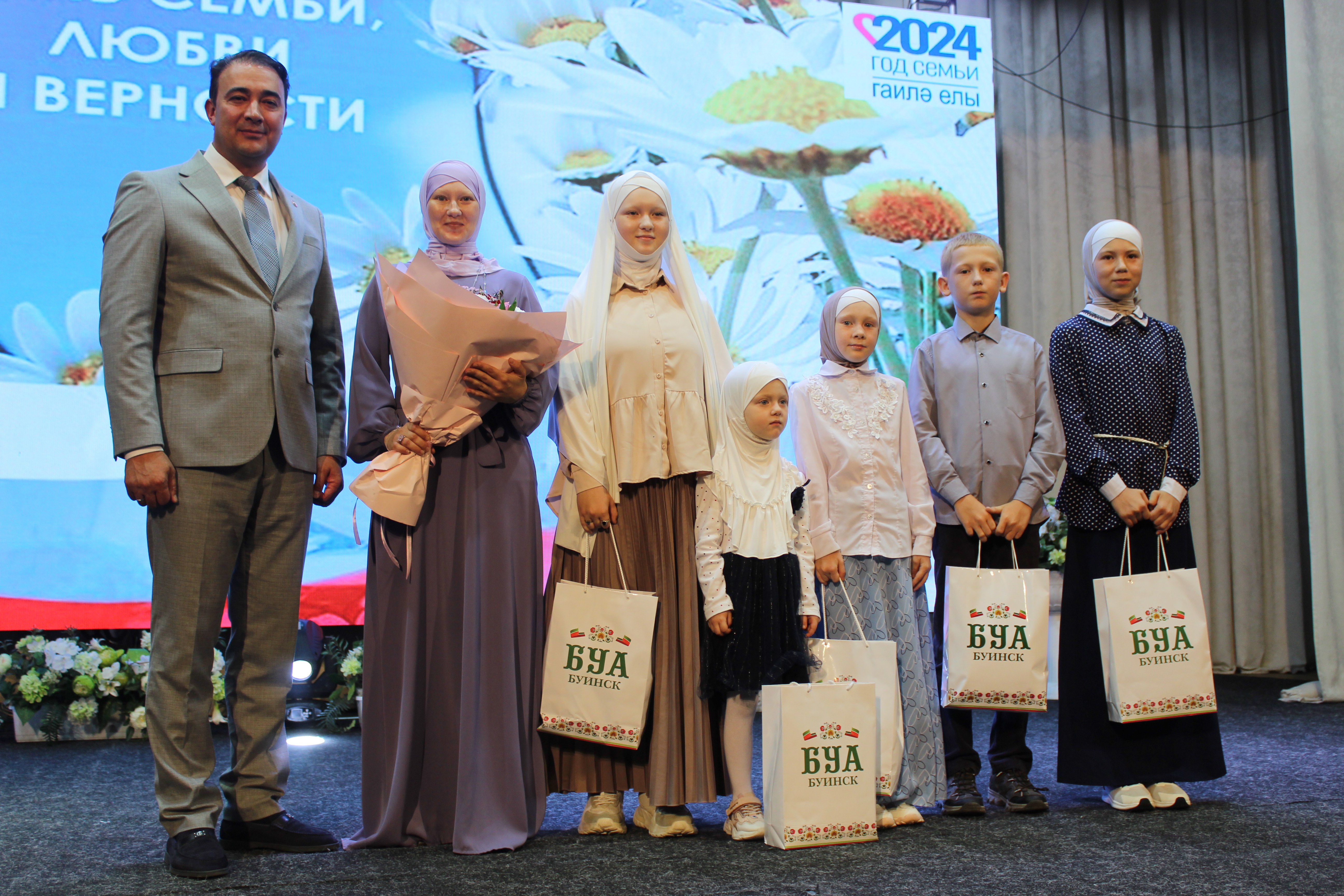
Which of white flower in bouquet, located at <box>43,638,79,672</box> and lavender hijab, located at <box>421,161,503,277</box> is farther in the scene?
white flower in bouquet, located at <box>43,638,79,672</box>

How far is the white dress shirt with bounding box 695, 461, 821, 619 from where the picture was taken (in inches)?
90.7

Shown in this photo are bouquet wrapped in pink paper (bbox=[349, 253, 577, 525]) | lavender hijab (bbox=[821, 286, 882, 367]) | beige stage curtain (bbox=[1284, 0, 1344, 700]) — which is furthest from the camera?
beige stage curtain (bbox=[1284, 0, 1344, 700])

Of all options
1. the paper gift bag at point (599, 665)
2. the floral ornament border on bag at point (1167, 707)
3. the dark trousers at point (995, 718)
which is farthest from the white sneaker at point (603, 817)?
the floral ornament border on bag at point (1167, 707)

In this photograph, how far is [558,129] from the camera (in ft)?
14.0

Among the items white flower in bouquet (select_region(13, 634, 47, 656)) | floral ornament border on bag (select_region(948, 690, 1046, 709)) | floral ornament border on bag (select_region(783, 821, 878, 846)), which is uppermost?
white flower in bouquet (select_region(13, 634, 47, 656))

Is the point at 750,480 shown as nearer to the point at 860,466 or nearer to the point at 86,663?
the point at 860,466

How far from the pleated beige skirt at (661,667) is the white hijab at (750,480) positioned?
0.37 feet

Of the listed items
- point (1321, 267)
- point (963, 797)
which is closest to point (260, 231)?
point (963, 797)

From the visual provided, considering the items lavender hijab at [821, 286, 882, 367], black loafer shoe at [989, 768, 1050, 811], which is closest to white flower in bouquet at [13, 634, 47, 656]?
lavender hijab at [821, 286, 882, 367]

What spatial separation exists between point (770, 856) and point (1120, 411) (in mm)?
1409

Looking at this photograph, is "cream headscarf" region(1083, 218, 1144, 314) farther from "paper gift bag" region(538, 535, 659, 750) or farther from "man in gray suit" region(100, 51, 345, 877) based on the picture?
"man in gray suit" region(100, 51, 345, 877)

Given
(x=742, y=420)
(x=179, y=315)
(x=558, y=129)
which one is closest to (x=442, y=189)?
(x=179, y=315)

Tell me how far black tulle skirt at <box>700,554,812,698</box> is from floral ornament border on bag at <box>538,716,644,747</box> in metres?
0.20

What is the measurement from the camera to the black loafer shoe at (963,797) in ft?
8.11
